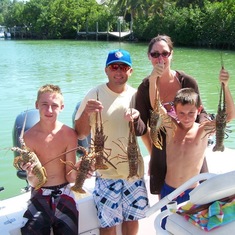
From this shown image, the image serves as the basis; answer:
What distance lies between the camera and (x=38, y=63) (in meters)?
31.4

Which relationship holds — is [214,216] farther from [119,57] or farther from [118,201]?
[119,57]

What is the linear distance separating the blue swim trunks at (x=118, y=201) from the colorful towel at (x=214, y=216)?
899 mm

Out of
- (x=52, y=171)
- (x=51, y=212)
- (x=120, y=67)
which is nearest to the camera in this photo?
(x=51, y=212)

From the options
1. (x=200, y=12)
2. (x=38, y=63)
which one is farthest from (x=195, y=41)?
(x=38, y=63)

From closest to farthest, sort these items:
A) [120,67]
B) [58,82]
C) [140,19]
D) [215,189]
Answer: [215,189] < [120,67] < [58,82] < [140,19]

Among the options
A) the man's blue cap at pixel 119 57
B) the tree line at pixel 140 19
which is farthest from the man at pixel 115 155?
the tree line at pixel 140 19

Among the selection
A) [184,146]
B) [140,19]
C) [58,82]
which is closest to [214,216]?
[184,146]

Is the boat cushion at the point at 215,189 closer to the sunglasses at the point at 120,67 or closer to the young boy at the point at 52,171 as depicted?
the young boy at the point at 52,171

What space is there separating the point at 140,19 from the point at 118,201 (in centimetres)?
6115

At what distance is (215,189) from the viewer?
94.0 inches

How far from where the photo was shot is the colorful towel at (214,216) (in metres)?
2.36

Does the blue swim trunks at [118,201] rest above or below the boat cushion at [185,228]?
below

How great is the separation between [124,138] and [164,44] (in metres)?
0.90

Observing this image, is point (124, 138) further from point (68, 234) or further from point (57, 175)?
point (68, 234)
